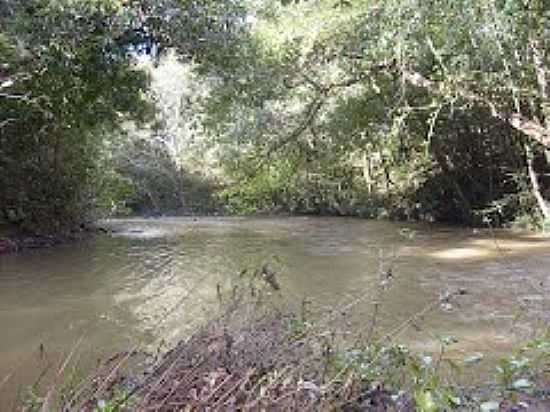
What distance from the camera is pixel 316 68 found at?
1434cm

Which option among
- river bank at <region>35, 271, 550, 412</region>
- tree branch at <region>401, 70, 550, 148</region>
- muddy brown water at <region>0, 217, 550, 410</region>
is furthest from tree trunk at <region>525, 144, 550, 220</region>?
river bank at <region>35, 271, 550, 412</region>

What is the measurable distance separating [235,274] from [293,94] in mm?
5467

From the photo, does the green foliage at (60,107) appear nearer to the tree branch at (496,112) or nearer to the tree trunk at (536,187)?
the tree branch at (496,112)

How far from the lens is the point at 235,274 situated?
1084 centimetres

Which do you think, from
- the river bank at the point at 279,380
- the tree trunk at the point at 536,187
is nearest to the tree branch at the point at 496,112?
the tree trunk at the point at 536,187

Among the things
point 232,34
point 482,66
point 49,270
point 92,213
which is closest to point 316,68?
point 232,34

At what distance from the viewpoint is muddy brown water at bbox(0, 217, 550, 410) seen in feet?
20.5

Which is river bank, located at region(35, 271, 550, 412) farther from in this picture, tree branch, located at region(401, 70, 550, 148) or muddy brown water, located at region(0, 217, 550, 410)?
tree branch, located at region(401, 70, 550, 148)

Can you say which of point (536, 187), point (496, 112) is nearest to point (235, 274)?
point (496, 112)

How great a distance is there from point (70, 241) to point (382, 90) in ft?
25.3

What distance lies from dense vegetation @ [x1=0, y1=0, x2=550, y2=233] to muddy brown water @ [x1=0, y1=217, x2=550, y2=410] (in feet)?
5.65

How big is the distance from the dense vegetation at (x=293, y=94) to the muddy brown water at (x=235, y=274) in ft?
5.65

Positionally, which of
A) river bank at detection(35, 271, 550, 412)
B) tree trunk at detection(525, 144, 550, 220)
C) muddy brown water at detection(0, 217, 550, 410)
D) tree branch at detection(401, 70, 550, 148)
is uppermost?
tree branch at detection(401, 70, 550, 148)

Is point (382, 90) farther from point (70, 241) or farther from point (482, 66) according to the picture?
point (70, 241)
